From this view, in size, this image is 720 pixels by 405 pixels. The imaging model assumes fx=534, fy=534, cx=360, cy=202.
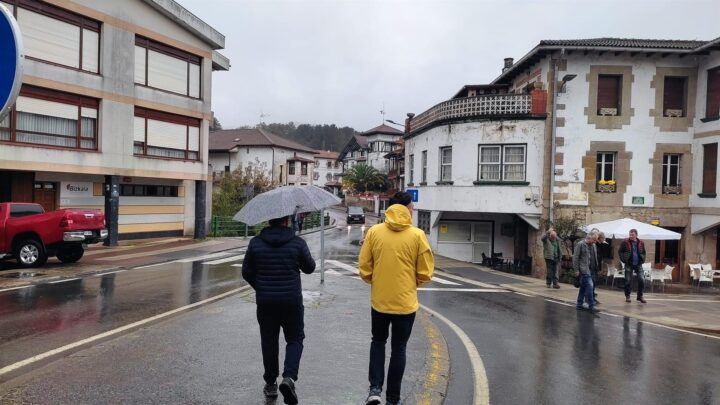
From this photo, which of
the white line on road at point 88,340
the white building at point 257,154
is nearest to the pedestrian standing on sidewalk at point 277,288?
the white line on road at point 88,340

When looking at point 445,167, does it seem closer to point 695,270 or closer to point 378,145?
point 695,270

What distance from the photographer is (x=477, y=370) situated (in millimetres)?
6195

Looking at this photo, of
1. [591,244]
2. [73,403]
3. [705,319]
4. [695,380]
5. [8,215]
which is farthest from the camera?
[8,215]

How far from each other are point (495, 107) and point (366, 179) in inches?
2218

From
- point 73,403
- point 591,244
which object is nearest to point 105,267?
point 73,403

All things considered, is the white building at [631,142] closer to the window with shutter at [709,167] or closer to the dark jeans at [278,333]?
the window with shutter at [709,167]

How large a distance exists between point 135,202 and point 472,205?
1521 centimetres

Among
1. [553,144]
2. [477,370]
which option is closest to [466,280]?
[553,144]

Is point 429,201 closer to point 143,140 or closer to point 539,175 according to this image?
point 539,175

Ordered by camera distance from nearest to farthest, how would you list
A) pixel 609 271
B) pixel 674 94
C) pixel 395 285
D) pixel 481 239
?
pixel 395 285 < pixel 609 271 < pixel 674 94 < pixel 481 239

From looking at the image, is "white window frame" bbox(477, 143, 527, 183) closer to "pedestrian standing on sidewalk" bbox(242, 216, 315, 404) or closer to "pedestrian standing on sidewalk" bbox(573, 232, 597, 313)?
"pedestrian standing on sidewalk" bbox(573, 232, 597, 313)

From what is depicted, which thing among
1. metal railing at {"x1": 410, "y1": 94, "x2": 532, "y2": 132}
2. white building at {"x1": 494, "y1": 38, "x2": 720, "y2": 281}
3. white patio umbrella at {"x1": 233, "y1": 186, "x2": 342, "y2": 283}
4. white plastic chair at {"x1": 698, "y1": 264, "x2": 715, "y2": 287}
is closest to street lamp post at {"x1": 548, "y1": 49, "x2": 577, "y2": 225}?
white building at {"x1": 494, "y1": 38, "x2": 720, "y2": 281}

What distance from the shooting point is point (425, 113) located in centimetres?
2548

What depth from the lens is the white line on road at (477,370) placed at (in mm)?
5249
